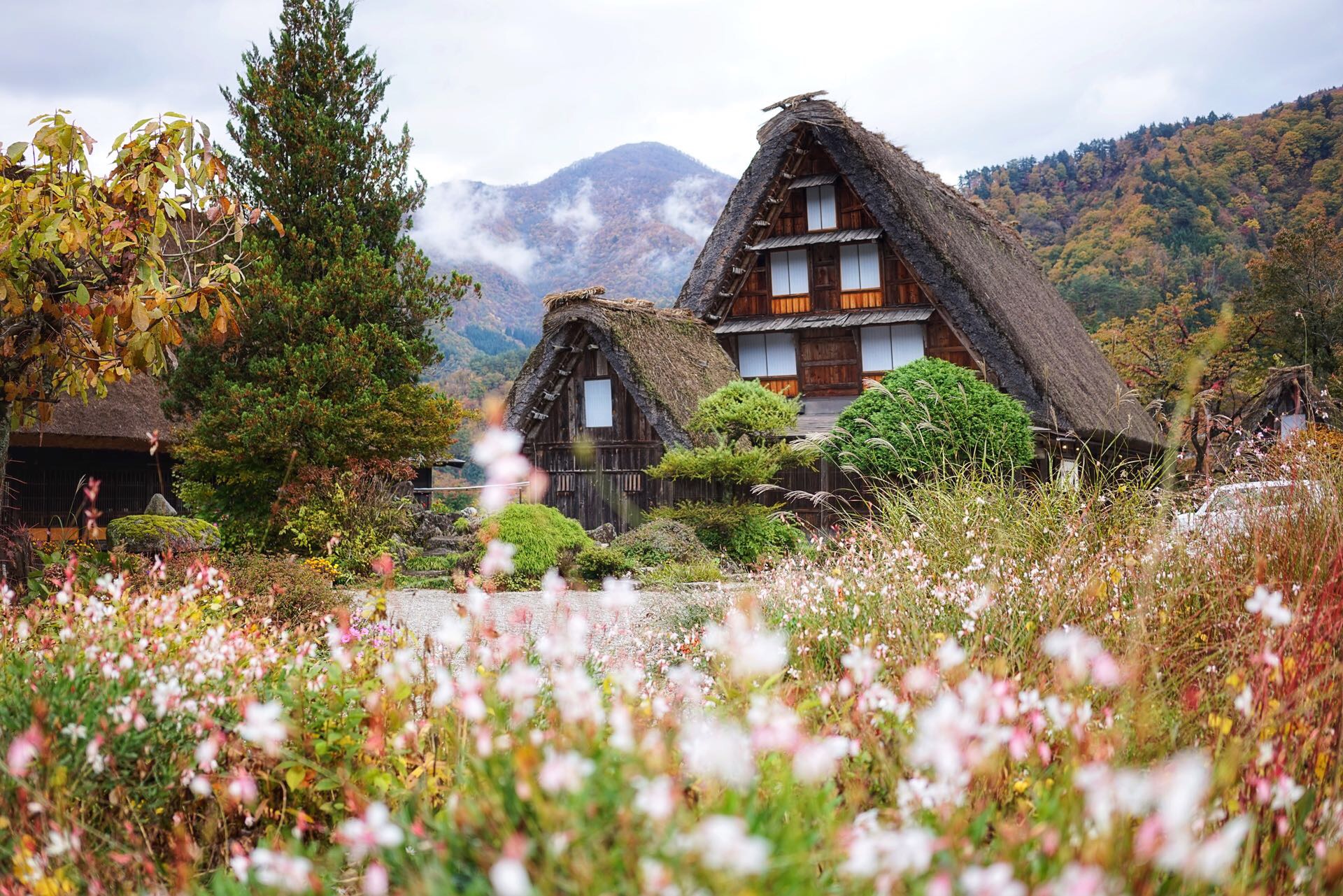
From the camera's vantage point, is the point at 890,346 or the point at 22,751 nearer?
the point at 22,751

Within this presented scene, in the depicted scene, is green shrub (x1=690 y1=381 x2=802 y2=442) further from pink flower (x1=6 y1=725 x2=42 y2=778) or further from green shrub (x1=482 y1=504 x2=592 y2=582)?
pink flower (x1=6 y1=725 x2=42 y2=778)

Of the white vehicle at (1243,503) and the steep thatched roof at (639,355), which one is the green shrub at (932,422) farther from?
the white vehicle at (1243,503)

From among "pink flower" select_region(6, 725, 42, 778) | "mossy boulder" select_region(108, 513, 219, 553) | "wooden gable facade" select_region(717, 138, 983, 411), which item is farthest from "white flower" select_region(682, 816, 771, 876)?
"wooden gable facade" select_region(717, 138, 983, 411)

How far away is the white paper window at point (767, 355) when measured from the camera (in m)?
17.8

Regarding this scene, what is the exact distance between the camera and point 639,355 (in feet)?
50.8

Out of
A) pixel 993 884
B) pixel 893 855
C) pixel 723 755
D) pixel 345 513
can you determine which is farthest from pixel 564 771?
pixel 345 513

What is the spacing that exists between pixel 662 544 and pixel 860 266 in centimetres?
707

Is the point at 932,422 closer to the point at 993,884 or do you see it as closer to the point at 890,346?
the point at 890,346

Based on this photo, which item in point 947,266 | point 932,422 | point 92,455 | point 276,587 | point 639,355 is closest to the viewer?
point 276,587

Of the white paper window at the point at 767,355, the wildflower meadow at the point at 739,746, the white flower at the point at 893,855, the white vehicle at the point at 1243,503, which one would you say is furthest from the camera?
the white paper window at the point at 767,355

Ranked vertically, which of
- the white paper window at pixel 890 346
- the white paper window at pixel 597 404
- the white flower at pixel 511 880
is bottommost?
the white flower at pixel 511 880

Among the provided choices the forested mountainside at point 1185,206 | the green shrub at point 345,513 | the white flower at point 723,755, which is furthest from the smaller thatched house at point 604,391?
the forested mountainside at point 1185,206

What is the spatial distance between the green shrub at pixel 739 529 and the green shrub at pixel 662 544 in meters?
0.36

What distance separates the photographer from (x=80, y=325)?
6.52 metres
